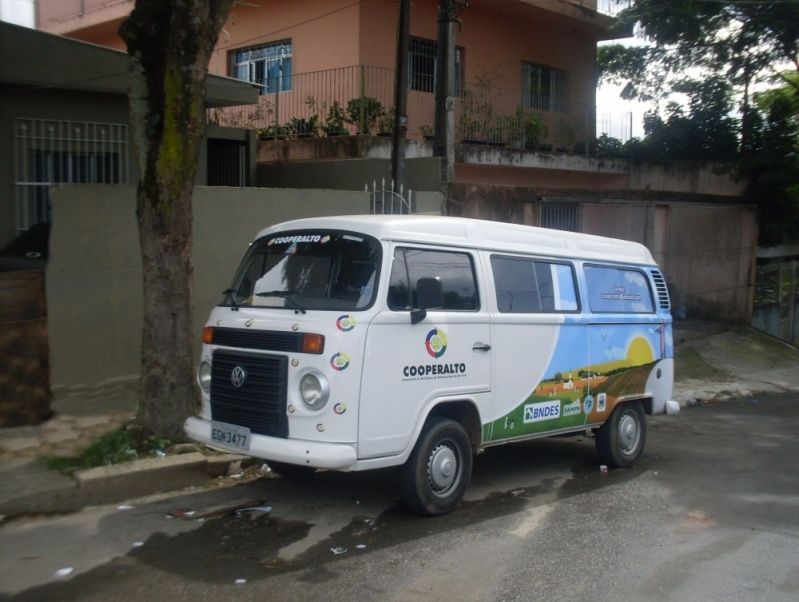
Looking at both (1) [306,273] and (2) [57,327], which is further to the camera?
(2) [57,327]

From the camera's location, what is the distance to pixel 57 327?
823cm

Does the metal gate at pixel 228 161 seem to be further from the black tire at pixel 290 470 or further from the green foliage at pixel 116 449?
the black tire at pixel 290 470

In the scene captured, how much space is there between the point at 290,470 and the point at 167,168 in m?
2.84

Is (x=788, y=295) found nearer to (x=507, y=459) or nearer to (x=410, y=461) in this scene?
(x=507, y=459)

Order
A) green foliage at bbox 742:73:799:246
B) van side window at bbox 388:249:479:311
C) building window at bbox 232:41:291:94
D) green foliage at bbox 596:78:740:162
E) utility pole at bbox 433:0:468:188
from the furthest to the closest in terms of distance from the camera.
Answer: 1. green foliage at bbox 596:78:740:162
2. green foliage at bbox 742:73:799:246
3. building window at bbox 232:41:291:94
4. utility pole at bbox 433:0:468:188
5. van side window at bbox 388:249:479:311

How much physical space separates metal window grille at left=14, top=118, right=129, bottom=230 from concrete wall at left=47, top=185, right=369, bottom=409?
1.19 metres

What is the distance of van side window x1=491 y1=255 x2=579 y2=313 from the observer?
7.07 metres

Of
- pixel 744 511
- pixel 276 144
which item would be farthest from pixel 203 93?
pixel 276 144

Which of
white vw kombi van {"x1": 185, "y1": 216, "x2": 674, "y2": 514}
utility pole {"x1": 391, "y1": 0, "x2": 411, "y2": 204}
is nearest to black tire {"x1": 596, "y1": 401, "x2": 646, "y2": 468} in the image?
white vw kombi van {"x1": 185, "y1": 216, "x2": 674, "y2": 514}

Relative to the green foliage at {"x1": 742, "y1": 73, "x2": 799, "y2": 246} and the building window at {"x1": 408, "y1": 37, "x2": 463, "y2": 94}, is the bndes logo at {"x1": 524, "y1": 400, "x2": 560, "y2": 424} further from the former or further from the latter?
the green foliage at {"x1": 742, "y1": 73, "x2": 799, "y2": 246}

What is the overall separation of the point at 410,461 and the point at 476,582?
1.22 metres

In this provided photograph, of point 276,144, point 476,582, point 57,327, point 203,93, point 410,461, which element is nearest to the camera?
point 476,582

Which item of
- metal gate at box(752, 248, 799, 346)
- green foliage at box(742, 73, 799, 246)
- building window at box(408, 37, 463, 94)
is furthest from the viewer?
metal gate at box(752, 248, 799, 346)

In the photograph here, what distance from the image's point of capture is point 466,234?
684 cm
